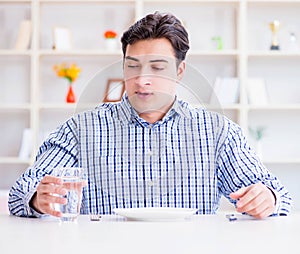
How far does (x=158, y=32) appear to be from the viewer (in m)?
2.07

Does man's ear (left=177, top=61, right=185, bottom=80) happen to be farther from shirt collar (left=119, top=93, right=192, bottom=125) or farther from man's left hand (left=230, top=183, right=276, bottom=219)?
man's left hand (left=230, top=183, right=276, bottom=219)

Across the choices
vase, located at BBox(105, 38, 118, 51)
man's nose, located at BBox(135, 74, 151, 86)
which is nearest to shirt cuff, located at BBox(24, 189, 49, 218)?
man's nose, located at BBox(135, 74, 151, 86)

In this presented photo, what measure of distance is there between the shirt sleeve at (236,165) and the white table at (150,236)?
343mm

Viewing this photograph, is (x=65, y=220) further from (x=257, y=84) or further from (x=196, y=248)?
(x=257, y=84)

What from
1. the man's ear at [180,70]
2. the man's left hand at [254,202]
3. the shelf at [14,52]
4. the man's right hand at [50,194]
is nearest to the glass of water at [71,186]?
the man's right hand at [50,194]

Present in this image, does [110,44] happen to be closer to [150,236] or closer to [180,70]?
[180,70]

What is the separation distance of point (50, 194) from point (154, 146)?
635 mm

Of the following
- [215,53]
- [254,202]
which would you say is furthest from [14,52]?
[254,202]

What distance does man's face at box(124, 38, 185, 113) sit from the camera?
192 centimetres

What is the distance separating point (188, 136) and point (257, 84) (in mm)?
2480

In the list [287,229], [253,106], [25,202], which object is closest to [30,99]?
[253,106]

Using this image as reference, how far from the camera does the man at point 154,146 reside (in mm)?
2029

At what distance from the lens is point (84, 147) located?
2.15 m

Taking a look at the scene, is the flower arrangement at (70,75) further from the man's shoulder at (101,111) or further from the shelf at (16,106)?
the man's shoulder at (101,111)
